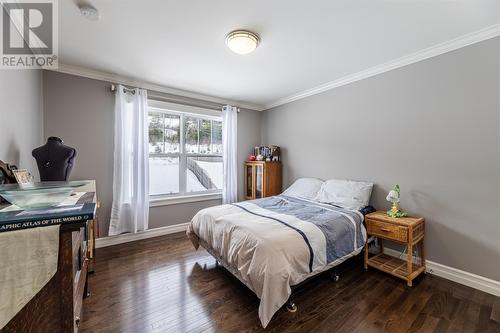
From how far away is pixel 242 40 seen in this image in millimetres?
1989

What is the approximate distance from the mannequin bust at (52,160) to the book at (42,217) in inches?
60.8

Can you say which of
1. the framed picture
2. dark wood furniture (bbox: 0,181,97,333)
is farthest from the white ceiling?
dark wood furniture (bbox: 0,181,97,333)

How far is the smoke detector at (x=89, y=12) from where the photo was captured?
5.38 ft

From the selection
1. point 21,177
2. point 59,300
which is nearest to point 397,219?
point 59,300

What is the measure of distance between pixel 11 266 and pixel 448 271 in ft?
11.0

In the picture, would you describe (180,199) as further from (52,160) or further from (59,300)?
(59,300)

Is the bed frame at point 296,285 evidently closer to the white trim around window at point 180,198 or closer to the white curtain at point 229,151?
the white trim around window at point 180,198

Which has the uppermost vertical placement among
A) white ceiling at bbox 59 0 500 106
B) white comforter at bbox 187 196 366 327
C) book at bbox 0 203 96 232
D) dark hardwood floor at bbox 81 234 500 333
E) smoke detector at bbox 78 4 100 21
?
white ceiling at bbox 59 0 500 106

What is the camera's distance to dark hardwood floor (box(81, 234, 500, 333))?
1.58m

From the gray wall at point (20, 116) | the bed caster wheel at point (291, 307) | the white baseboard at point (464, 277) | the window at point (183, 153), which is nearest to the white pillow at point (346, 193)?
the white baseboard at point (464, 277)

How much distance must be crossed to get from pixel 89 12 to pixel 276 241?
7.78ft

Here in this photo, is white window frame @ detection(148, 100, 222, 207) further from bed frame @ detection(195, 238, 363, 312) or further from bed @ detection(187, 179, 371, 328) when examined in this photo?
bed frame @ detection(195, 238, 363, 312)

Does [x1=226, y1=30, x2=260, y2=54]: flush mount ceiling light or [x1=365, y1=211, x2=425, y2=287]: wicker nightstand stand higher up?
[x1=226, y1=30, x2=260, y2=54]: flush mount ceiling light

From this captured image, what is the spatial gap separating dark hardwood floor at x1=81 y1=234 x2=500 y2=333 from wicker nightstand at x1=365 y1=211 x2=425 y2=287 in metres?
0.11
